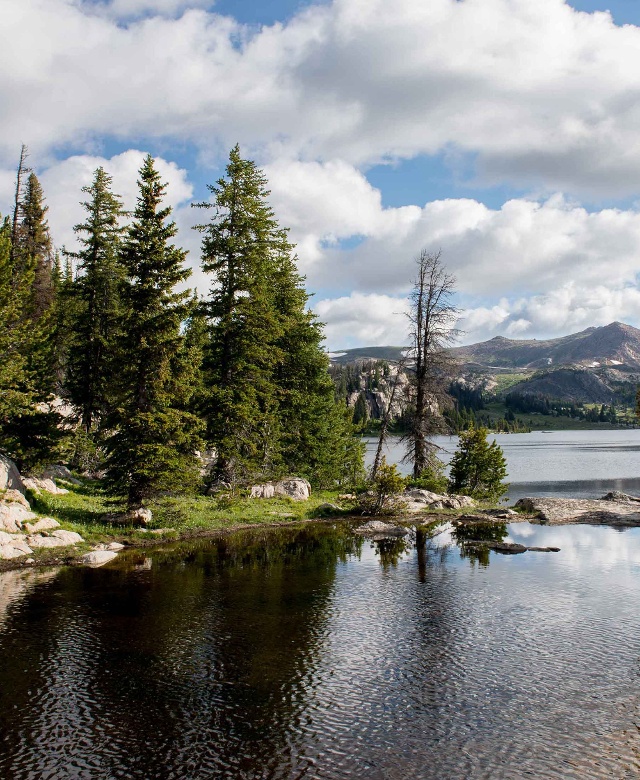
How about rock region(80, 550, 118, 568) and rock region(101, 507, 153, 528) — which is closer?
rock region(80, 550, 118, 568)

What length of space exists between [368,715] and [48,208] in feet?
228

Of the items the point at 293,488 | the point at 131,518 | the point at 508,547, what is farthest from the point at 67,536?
the point at 508,547

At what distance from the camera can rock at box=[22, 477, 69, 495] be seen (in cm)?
3133

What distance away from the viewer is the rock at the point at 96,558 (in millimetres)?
24312

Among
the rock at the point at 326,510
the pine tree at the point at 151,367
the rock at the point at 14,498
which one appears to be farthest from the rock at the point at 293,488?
the rock at the point at 14,498

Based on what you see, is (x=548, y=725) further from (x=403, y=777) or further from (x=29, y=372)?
(x=29, y=372)

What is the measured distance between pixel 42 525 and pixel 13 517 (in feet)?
4.41

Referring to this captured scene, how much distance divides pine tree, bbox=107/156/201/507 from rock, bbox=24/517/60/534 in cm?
346

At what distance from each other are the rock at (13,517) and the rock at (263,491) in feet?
53.1

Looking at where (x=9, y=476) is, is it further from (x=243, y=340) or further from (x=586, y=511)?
(x=586, y=511)

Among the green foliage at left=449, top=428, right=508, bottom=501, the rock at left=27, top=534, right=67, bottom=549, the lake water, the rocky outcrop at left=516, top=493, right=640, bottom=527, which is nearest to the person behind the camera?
the rock at left=27, top=534, right=67, bottom=549

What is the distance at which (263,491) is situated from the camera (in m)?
41.2

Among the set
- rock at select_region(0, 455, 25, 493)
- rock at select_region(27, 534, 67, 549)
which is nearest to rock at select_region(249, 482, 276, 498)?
rock at select_region(0, 455, 25, 493)

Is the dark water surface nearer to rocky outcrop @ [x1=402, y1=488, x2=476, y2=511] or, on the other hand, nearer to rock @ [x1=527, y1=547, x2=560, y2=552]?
rock @ [x1=527, y1=547, x2=560, y2=552]
